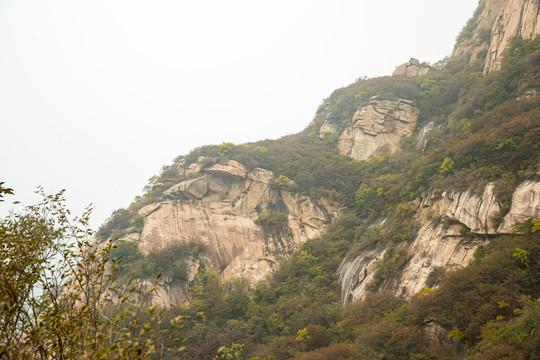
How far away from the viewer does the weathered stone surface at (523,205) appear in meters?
17.1

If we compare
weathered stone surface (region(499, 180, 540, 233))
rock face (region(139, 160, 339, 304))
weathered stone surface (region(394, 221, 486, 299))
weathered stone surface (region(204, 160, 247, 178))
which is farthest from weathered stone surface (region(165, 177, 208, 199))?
weathered stone surface (region(499, 180, 540, 233))

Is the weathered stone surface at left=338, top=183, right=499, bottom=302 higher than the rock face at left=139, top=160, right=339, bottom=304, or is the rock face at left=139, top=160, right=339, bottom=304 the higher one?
the rock face at left=139, top=160, right=339, bottom=304

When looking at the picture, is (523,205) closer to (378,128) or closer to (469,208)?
(469,208)

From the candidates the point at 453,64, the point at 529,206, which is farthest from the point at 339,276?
the point at 453,64

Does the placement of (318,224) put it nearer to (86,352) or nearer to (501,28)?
(501,28)

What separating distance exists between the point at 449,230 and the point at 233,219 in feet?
71.8

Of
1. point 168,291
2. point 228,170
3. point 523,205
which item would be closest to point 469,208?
point 523,205

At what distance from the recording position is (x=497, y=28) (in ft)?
116

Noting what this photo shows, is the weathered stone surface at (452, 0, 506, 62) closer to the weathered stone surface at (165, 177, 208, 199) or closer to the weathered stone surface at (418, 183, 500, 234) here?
the weathered stone surface at (418, 183, 500, 234)

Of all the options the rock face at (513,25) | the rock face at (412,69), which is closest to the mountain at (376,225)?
the rock face at (513,25)

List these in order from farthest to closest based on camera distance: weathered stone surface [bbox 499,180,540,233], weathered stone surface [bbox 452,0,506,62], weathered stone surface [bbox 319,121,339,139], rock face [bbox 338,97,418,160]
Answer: weathered stone surface [bbox 319,121,339,139] → rock face [bbox 338,97,418,160] → weathered stone surface [bbox 452,0,506,62] → weathered stone surface [bbox 499,180,540,233]

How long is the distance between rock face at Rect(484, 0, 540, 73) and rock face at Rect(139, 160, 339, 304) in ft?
72.1

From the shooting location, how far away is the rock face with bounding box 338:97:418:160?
43594 millimetres

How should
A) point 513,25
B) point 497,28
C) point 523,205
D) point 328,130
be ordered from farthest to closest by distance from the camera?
1. point 328,130
2. point 497,28
3. point 513,25
4. point 523,205
